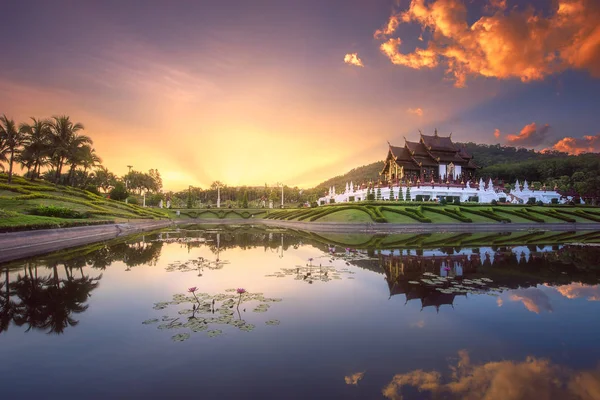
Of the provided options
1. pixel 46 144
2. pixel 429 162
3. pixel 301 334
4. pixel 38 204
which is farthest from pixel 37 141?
pixel 429 162

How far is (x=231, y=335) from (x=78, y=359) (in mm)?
2523

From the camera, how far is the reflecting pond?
15.2ft

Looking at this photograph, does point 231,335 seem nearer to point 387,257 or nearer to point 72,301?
point 72,301

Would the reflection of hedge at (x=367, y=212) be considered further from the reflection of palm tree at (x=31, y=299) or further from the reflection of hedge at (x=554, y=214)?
the reflection of palm tree at (x=31, y=299)

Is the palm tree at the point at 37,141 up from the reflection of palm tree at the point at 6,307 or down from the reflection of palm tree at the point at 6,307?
up

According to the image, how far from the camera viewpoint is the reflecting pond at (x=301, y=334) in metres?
4.64

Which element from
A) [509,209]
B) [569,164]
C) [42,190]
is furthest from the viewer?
[569,164]

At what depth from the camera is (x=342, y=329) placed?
22.2 ft

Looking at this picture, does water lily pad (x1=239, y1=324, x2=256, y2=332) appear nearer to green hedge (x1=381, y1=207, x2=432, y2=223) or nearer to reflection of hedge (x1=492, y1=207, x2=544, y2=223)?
green hedge (x1=381, y1=207, x2=432, y2=223)

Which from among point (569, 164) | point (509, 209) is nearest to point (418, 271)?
point (509, 209)

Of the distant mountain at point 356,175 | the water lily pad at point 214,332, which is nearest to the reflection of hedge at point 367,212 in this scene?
the water lily pad at point 214,332

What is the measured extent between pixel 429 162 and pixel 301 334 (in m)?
59.9

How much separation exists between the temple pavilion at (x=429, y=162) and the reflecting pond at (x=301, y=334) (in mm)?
48580

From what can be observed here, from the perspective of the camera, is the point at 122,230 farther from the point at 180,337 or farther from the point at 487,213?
the point at 487,213
